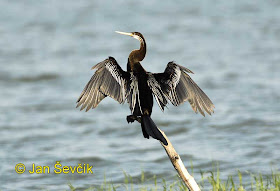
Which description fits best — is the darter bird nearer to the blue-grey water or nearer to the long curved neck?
the long curved neck

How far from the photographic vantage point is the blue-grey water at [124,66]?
927 centimetres

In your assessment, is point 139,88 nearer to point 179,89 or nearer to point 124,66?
point 179,89

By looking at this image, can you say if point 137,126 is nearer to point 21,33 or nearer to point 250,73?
point 250,73

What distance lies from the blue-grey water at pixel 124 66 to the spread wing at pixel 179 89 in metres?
2.98

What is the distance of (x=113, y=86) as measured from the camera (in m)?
5.12

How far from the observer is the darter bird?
4.98 m

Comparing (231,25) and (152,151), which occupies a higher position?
(231,25)

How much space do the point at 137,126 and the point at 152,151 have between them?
152 centimetres

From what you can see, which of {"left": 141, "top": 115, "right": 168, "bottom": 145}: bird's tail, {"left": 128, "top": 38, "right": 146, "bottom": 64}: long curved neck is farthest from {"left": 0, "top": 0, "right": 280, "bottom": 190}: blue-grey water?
{"left": 141, "top": 115, "right": 168, "bottom": 145}: bird's tail

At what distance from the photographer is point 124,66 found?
12680 millimetres

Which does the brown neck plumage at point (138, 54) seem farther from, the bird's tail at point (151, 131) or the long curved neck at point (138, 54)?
the bird's tail at point (151, 131)

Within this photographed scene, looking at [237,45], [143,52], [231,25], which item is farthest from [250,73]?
[143,52]

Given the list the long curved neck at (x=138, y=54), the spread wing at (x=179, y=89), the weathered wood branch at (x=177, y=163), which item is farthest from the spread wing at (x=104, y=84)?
the weathered wood branch at (x=177, y=163)

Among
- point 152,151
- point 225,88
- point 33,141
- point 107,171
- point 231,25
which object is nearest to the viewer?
point 107,171
